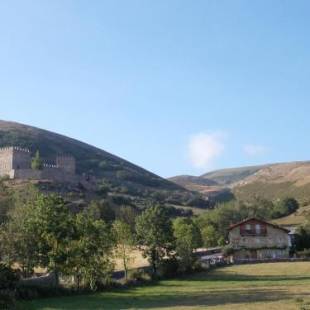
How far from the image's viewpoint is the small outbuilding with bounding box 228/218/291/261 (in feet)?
327

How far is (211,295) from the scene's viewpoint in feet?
149

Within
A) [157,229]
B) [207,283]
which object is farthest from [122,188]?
[207,283]

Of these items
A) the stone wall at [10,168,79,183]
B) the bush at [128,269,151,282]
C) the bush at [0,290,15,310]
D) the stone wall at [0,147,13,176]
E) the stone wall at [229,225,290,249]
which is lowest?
the bush at [0,290,15,310]

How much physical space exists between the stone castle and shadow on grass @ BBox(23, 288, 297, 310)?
103736 millimetres

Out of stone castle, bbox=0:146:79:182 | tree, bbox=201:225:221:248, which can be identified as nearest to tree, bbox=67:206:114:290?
tree, bbox=201:225:221:248

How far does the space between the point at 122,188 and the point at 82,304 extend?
483 feet

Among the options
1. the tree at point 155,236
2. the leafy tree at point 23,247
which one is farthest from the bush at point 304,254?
the leafy tree at point 23,247

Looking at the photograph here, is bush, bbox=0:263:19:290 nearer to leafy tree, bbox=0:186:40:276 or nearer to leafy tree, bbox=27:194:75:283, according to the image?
leafy tree, bbox=27:194:75:283

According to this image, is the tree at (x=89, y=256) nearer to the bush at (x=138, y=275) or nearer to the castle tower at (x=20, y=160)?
the bush at (x=138, y=275)

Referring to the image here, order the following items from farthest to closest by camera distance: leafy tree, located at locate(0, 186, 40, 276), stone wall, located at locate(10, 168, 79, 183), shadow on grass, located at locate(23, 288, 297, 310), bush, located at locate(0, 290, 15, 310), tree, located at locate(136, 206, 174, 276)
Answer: stone wall, located at locate(10, 168, 79, 183) → tree, located at locate(136, 206, 174, 276) → leafy tree, located at locate(0, 186, 40, 276) → shadow on grass, located at locate(23, 288, 297, 310) → bush, located at locate(0, 290, 15, 310)

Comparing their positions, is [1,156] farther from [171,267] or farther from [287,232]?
[171,267]

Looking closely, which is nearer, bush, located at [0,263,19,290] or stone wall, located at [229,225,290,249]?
bush, located at [0,263,19,290]

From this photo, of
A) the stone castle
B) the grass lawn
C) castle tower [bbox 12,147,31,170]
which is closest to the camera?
the grass lawn

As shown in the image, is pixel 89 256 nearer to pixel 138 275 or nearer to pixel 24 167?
pixel 138 275
